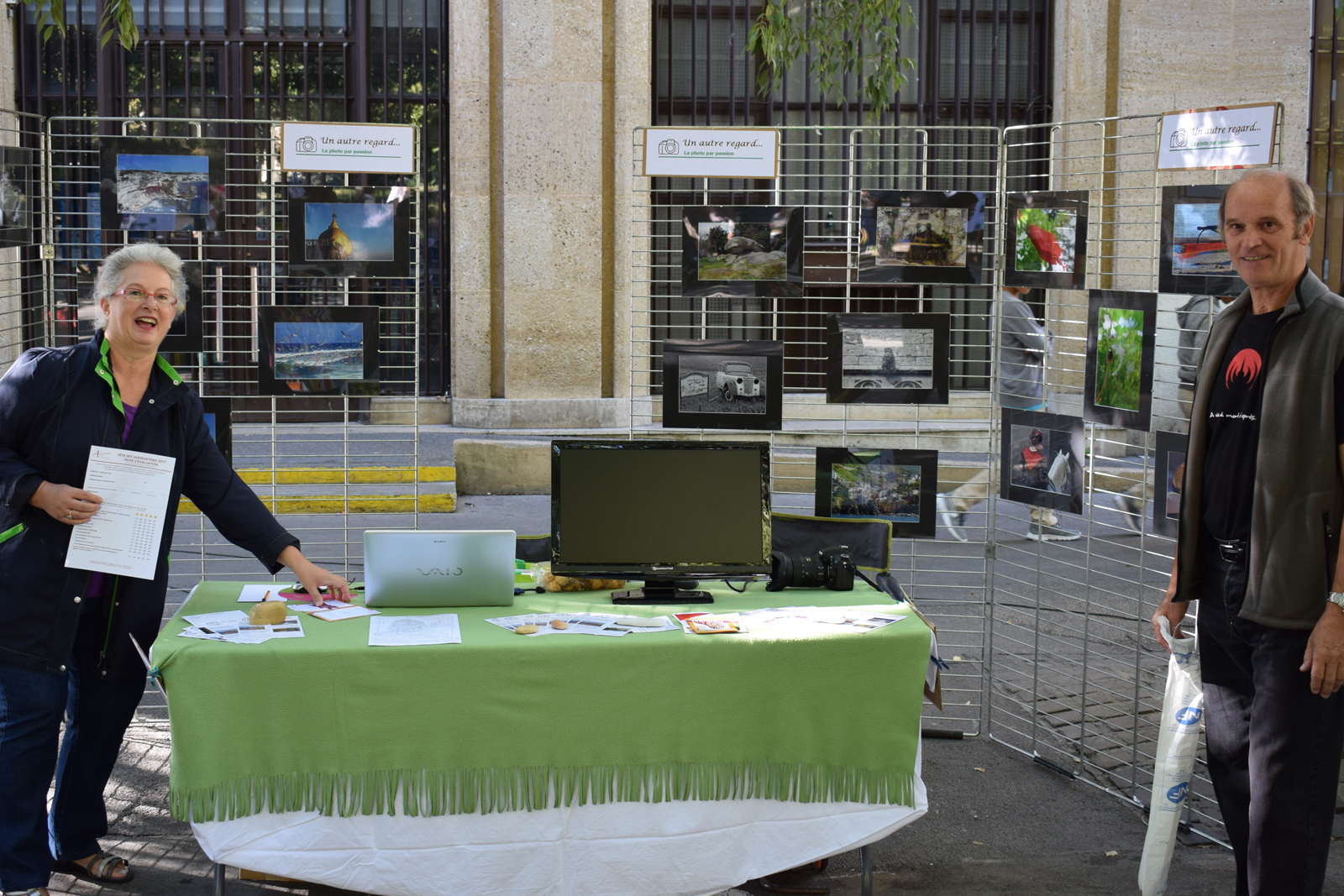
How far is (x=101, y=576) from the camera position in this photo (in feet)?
10.5

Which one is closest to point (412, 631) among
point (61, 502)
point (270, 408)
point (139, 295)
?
point (61, 502)

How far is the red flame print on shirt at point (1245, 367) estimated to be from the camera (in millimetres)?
2871

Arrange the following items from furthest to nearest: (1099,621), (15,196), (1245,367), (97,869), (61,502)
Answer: (1099,621), (15,196), (97,869), (61,502), (1245,367)

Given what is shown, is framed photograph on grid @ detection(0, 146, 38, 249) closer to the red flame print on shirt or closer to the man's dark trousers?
the red flame print on shirt

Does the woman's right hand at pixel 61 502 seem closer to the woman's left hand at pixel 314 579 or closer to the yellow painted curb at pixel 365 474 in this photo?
the woman's left hand at pixel 314 579

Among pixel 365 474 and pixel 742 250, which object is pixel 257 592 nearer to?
pixel 742 250

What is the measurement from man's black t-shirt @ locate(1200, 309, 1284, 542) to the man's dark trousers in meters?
0.11

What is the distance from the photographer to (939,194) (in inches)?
171

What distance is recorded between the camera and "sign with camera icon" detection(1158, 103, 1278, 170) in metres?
3.52

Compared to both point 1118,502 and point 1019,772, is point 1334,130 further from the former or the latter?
point 1019,772

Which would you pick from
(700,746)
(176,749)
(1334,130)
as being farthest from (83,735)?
(1334,130)

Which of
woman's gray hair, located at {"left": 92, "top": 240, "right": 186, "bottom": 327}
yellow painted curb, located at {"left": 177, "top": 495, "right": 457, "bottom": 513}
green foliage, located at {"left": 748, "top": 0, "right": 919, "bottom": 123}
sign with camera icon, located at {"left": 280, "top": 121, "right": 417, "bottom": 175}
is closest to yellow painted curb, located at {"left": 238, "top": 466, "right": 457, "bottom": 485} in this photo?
yellow painted curb, located at {"left": 177, "top": 495, "right": 457, "bottom": 513}

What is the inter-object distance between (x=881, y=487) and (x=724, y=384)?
0.71m

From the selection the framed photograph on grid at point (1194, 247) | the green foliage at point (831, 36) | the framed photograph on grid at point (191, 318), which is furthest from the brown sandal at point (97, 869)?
the green foliage at point (831, 36)
